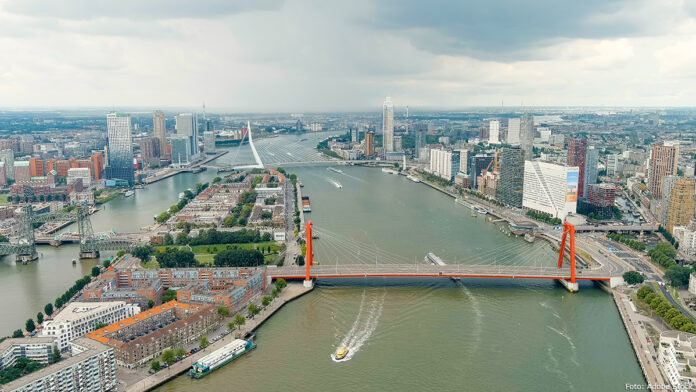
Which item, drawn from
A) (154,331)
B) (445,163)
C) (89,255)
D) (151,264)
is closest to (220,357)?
(154,331)

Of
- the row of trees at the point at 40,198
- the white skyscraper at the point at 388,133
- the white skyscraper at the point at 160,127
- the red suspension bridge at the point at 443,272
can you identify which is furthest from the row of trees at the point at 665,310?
the white skyscraper at the point at 160,127

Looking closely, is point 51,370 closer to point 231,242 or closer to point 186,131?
point 231,242

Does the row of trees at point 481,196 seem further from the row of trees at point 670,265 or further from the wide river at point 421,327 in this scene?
the row of trees at point 670,265

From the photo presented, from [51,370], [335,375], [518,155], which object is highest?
[518,155]

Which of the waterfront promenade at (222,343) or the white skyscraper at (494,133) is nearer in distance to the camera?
the waterfront promenade at (222,343)

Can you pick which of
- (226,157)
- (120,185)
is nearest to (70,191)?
(120,185)

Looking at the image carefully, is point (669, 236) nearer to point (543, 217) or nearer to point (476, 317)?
point (543, 217)

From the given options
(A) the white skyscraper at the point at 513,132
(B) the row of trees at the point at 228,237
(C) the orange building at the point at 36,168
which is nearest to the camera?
(B) the row of trees at the point at 228,237
